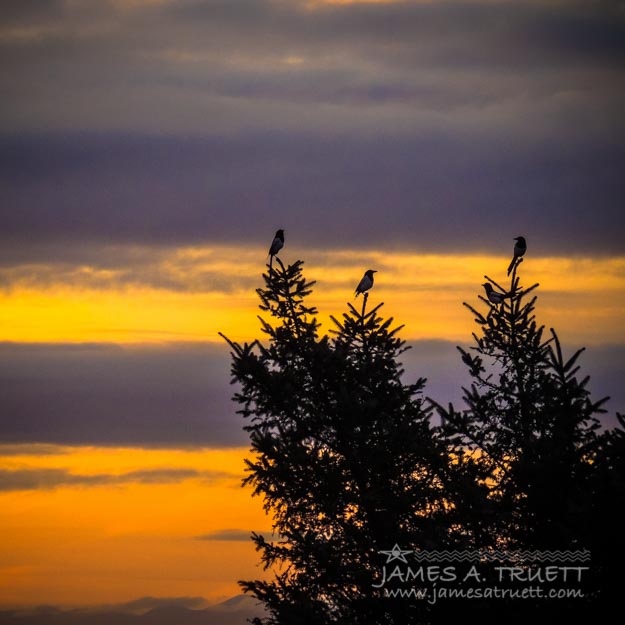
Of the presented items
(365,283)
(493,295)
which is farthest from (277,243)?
(493,295)

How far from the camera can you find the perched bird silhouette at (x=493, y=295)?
A: 65.8ft

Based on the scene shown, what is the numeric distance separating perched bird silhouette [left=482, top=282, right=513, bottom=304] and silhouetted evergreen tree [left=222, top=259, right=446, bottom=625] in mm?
2291

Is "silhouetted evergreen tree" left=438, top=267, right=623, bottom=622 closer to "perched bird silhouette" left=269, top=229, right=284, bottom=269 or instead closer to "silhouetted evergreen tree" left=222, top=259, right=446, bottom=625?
"silhouetted evergreen tree" left=222, top=259, right=446, bottom=625

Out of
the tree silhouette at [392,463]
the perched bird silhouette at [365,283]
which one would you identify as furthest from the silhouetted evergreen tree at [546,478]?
the perched bird silhouette at [365,283]

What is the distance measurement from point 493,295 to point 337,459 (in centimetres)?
483

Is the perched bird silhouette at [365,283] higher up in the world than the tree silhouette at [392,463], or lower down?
higher up

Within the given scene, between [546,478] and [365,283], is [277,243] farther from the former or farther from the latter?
[546,478]

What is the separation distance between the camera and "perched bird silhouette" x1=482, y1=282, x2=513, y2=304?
2005 cm

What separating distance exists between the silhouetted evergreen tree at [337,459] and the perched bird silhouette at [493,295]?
2.29 metres

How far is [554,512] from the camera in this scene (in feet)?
49.8

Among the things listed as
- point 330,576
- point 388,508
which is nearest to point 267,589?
point 330,576

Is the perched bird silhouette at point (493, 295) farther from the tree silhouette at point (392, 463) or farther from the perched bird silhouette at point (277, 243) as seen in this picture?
the perched bird silhouette at point (277, 243)

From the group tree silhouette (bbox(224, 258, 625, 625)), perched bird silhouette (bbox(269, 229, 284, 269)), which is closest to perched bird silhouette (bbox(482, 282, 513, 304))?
tree silhouette (bbox(224, 258, 625, 625))

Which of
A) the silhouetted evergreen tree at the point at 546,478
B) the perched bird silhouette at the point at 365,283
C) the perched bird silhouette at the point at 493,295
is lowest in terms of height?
the silhouetted evergreen tree at the point at 546,478
